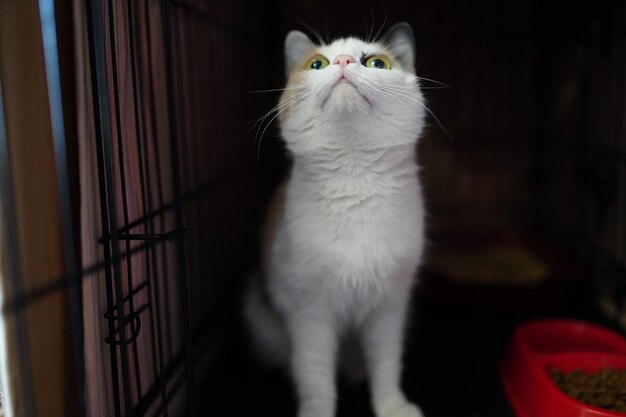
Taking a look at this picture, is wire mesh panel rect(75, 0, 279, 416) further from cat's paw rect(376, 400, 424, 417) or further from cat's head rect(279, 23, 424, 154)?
cat's paw rect(376, 400, 424, 417)

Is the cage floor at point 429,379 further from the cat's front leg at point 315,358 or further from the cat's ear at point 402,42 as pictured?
the cat's ear at point 402,42

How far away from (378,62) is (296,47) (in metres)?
0.20

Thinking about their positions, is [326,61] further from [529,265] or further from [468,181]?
[468,181]

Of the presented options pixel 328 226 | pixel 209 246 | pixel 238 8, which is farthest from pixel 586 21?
pixel 209 246

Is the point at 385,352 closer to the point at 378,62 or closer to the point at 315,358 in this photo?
the point at 315,358

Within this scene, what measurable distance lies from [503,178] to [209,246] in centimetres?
127

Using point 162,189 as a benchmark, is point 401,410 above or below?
below

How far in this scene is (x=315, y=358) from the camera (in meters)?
1.13

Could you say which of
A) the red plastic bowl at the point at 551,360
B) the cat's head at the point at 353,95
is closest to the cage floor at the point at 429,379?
the red plastic bowl at the point at 551,360

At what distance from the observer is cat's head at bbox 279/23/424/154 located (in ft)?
3.11

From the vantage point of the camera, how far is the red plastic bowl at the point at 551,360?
1.04 m

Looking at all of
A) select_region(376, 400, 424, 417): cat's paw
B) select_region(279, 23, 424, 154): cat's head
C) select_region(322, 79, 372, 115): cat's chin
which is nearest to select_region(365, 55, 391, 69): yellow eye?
select_region(279, 23, 424, 154): cat's head

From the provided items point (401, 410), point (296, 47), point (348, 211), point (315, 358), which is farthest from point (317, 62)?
point (401, 410)

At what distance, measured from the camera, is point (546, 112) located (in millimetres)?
2045
